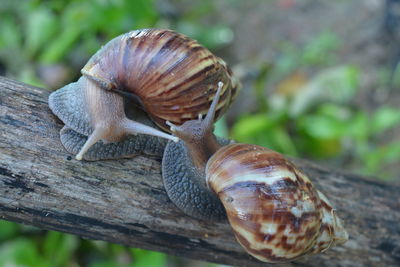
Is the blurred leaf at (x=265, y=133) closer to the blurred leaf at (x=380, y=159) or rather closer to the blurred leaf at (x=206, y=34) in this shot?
the blurred leaf at (x=380, y=159)

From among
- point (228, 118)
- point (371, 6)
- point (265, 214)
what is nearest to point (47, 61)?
point (228, 118)

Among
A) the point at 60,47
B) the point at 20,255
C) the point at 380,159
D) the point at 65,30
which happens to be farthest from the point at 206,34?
the point at 20,255

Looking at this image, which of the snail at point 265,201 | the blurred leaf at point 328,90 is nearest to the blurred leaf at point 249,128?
the blurred leaf at point 328,90


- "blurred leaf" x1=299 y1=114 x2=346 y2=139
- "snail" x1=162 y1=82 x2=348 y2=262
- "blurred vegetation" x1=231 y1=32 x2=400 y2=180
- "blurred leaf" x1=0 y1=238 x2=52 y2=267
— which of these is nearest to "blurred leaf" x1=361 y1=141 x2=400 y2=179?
"blurred vegetation" x1=231 y1=32 x2=400 y2=180

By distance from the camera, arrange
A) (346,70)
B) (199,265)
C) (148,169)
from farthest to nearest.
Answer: (346,70) → (199,265) → (148,169)

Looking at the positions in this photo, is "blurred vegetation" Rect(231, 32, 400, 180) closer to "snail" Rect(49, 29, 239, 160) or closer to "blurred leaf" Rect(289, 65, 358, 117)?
"blurred leaf" Rect(289, 65, 358, 117)

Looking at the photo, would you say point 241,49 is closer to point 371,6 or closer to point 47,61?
point 371,6

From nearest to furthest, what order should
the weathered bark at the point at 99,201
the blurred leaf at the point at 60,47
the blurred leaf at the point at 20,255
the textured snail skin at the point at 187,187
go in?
the weathered bark at the point at 99,201 → the textured snail skin at the point at 187,187 → the blurred leaf at the point at 20,255 → the blurred leaf at the point at 60,47

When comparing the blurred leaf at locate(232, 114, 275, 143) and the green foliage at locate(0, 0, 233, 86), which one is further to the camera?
the green foliage at locate(0, 0, 233, 86)
